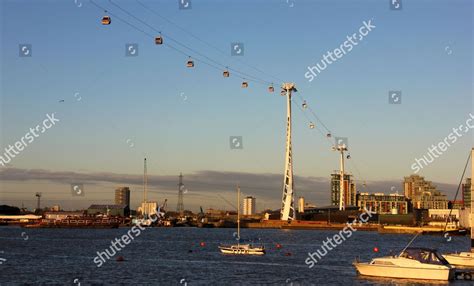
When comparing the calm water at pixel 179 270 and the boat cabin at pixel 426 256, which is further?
the calm water at pixel 179 270

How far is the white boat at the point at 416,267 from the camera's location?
58.2m

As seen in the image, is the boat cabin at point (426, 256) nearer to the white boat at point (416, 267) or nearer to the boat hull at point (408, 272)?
the white boat at point (416, 267)

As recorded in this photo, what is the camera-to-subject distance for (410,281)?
58812mm

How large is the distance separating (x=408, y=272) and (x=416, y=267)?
35.7 inches

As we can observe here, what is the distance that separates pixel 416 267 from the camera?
58625 millimetres

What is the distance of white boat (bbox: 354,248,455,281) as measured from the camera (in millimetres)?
58250

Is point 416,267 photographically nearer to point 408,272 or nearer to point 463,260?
point 408,272

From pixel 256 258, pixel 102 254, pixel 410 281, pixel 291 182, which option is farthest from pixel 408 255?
pixel 291 182

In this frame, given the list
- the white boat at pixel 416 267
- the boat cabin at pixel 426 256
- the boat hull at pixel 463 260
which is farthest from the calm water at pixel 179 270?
the boat hull at pixel 463 260

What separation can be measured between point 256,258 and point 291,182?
10356 cm

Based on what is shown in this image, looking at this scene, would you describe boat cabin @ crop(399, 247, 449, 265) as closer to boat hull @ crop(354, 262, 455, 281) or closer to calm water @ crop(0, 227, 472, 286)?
boat hull @ crop(354, 262, 455, 281)

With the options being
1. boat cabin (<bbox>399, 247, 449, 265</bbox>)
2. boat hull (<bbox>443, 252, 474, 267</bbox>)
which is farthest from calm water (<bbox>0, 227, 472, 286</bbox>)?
boat hull (<bbox>443, 252, 474, 267</bbox>)

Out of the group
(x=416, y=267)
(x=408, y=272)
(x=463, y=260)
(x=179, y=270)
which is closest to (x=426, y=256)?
(x=416, y=267)

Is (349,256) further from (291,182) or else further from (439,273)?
(291,182)
